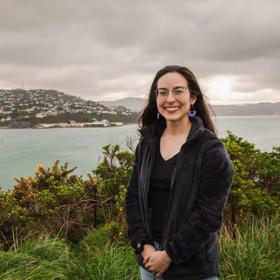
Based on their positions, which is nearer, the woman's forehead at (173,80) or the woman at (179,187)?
the woman at (179,187)

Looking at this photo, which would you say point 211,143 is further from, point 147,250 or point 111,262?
point 111,262

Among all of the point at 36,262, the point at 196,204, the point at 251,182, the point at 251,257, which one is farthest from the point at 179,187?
the point at 251,182

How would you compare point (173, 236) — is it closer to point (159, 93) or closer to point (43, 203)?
point (159, 93)

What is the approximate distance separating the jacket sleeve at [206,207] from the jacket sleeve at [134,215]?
0.82 ft

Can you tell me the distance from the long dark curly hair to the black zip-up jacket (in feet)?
0.77

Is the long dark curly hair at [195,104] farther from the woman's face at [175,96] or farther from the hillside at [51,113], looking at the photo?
the hillside at [51,113]

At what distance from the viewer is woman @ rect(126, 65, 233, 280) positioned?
2.03 meters

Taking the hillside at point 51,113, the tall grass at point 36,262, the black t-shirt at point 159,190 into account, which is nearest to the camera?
the black t-shirt at point 159,190

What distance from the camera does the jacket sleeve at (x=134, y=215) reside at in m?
2.25

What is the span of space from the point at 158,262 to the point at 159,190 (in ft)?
1.26

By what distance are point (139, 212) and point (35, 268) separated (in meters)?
1.73

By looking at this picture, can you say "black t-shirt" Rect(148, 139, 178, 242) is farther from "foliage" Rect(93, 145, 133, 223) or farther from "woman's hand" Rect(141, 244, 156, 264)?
"foliage" Rect(93, 145, 133, 223)

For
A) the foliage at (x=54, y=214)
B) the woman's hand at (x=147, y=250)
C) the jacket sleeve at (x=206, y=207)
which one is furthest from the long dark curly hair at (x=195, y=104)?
the foliage at (x=54, y=214)

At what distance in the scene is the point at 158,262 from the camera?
6.89ft
